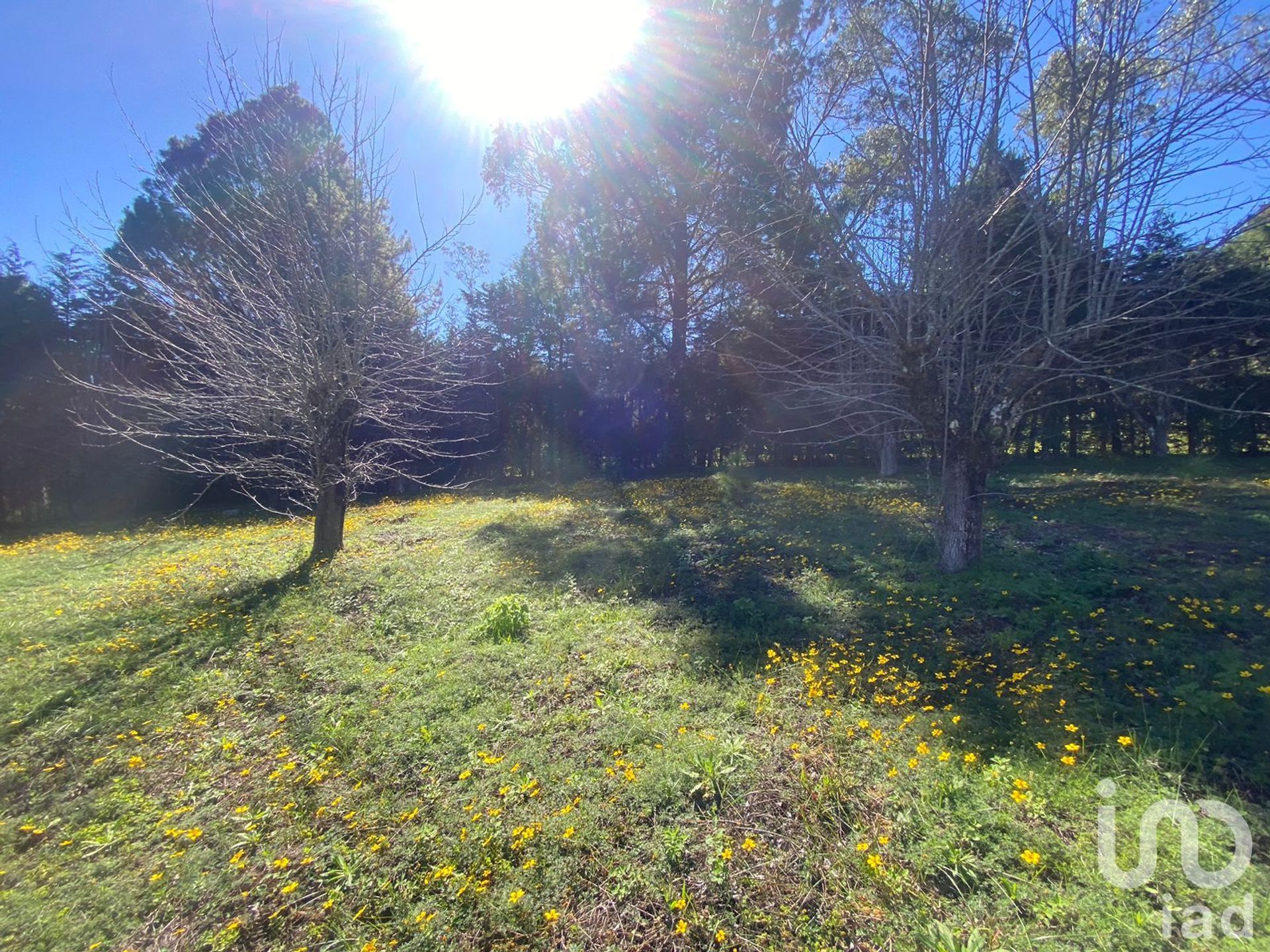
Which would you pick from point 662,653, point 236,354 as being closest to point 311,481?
point 236,354

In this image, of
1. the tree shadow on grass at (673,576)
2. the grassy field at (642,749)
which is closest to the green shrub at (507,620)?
the grassy field at (642,749)

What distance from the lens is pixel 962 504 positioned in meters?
5.50

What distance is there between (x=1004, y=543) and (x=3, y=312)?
891 inches

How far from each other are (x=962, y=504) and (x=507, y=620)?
4702mm

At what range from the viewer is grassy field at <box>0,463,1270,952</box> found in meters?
2.14

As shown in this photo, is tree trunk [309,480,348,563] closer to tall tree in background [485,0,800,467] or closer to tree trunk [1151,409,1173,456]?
tall tree in background [485,0,800,467]

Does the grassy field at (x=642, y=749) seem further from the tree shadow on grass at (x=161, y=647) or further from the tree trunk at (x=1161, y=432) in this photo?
the tree trunk at (x=1161, y=432)

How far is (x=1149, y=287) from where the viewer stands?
4301mm

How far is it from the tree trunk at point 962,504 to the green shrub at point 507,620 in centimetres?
435

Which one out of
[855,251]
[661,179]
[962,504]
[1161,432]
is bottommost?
[962,504]

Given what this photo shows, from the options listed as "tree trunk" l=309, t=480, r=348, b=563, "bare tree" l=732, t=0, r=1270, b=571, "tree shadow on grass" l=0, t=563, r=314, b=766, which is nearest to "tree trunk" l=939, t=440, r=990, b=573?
"bare tree" l=732, t=0, r=1270, b=571

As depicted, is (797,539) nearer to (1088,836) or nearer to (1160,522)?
(1160,522)

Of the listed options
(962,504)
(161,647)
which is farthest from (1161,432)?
(161,647)

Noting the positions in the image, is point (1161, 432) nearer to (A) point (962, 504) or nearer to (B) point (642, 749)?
(A) point (962, 504)
